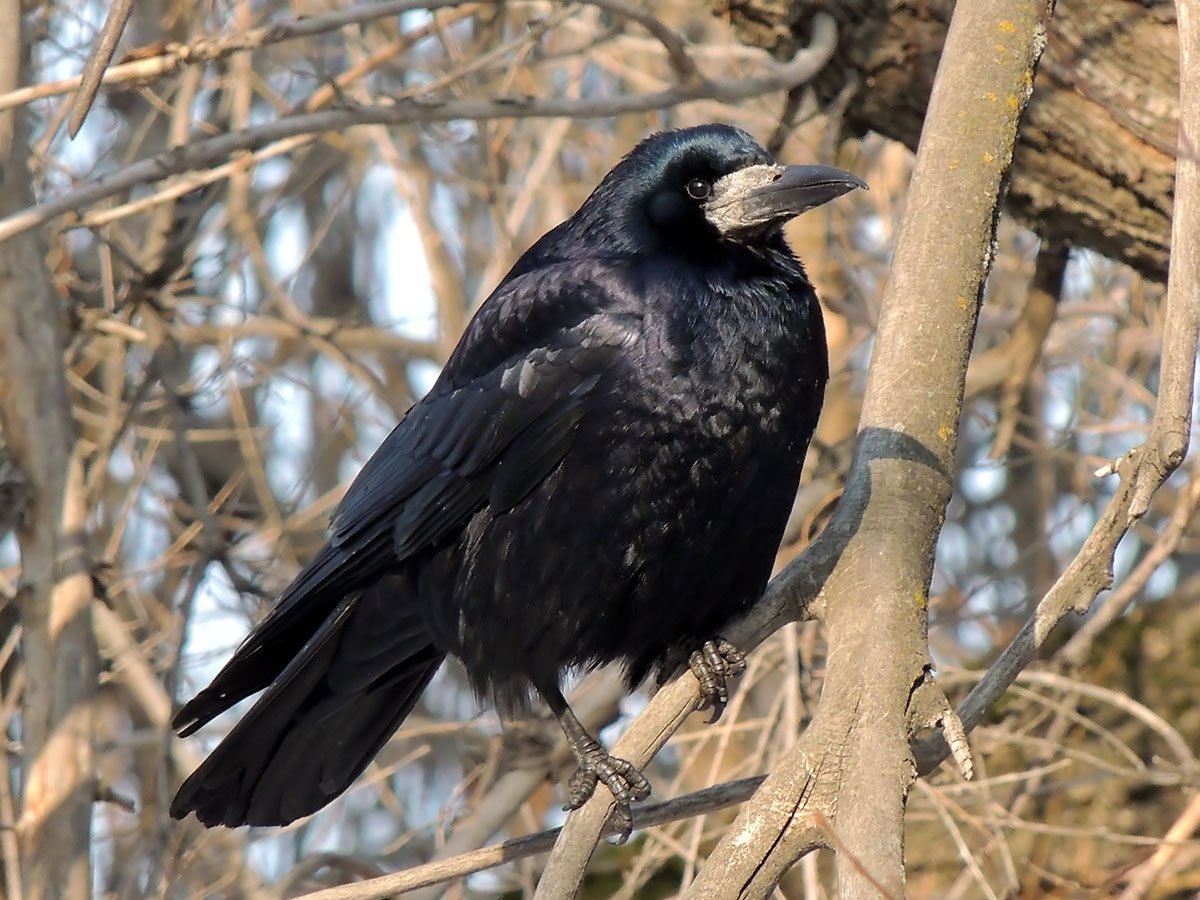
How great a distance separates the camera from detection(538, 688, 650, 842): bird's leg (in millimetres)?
3160

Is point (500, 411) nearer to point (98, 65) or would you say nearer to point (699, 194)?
point (699, 194)

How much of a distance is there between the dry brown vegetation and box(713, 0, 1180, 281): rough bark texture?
11 millimetres

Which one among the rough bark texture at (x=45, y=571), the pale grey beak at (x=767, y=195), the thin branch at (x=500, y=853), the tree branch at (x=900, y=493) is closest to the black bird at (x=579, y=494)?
the pale grey beak at (x=767, y=195)

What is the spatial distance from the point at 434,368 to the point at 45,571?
2.65m

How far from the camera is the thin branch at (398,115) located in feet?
10.8

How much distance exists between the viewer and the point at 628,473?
3.43m

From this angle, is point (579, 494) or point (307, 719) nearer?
point (579, 494)

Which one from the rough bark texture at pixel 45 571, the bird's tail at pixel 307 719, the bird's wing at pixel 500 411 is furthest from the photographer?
the rough bark texture at pixel 45 571

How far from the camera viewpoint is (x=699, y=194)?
383 centimetres

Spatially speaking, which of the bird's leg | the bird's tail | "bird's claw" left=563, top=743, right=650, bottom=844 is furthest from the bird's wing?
"bird's claw" left=563, top=743, right=650, bottom=844

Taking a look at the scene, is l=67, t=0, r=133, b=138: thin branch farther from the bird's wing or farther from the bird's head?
the bird's head

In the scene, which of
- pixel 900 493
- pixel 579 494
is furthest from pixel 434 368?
pixel 900 493

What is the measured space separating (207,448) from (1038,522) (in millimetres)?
3727

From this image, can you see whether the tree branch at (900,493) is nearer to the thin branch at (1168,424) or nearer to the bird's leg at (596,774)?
the thin branch at (1168,424)
